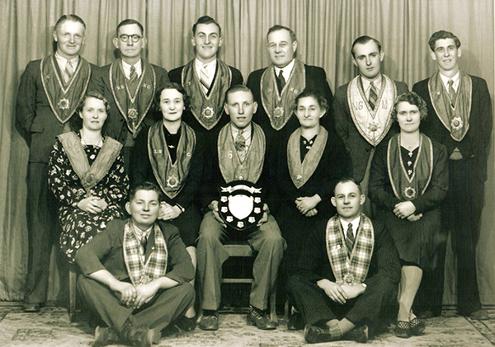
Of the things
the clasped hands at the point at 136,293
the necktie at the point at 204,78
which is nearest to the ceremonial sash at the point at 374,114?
the necktie at the point at 204,78

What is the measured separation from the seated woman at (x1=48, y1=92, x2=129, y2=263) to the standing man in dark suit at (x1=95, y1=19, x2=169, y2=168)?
252mm

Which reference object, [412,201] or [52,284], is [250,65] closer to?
[412,201]

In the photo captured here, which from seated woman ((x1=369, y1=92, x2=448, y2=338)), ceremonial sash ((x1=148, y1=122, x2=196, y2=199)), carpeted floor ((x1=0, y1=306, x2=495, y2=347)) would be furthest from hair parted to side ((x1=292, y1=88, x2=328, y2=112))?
carpeted floor ((x1=0, y1=306, x2=495, y2=347))

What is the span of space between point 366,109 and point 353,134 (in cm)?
16

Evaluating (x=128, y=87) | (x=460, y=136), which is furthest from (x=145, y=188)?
(x=460, y=136)

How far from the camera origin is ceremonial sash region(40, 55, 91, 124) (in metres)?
4.76

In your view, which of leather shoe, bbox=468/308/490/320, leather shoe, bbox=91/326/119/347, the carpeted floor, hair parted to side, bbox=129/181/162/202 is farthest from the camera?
leather shoe, bbox=468/308/490/320

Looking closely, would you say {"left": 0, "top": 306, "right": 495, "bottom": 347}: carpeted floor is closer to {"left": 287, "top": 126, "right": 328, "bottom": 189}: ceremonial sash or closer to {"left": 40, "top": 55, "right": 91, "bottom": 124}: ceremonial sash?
{"left": 287, "top": 126, "right": 328, "bottom": 189}: ceremonial sash

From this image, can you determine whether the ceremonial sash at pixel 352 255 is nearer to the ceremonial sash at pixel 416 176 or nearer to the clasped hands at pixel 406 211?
the clasped hands at pixel 406 211

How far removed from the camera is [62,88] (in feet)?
15.7

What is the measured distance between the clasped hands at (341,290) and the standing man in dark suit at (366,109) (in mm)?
840

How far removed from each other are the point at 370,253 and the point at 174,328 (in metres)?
1.05

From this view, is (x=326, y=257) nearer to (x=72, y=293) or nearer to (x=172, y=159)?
(x=172, y=159)

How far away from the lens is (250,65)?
5.25 meters
